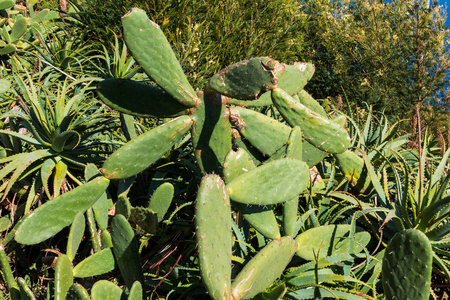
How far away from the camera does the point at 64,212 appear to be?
63.0 inches

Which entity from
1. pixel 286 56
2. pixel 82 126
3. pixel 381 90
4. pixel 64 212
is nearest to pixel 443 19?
pixel 381 90

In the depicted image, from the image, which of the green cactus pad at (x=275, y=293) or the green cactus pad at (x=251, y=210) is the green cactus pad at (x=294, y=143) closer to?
the green cactus pad at (x=251, y=210)

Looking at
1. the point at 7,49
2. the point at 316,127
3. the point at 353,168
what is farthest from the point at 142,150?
the point at 7,49

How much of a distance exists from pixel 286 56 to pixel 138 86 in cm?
450

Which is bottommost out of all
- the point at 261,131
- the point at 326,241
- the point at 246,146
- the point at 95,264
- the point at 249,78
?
the point at 326,241

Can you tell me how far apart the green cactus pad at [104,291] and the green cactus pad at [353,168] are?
51.4 inches

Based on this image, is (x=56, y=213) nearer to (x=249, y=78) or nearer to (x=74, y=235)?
(x=74, y=235)

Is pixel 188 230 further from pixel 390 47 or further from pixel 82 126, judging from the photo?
pixel 390 47

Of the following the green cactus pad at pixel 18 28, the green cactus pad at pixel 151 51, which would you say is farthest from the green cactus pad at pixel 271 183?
the green cactus pad at pixel 18 28

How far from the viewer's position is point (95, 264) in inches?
62.4

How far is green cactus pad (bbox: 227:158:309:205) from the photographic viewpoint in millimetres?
1410

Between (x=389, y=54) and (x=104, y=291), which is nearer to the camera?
(x=104, y=291)

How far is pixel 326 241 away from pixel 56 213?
1.16 m

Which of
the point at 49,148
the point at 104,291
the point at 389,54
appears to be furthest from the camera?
the point at 389,54
